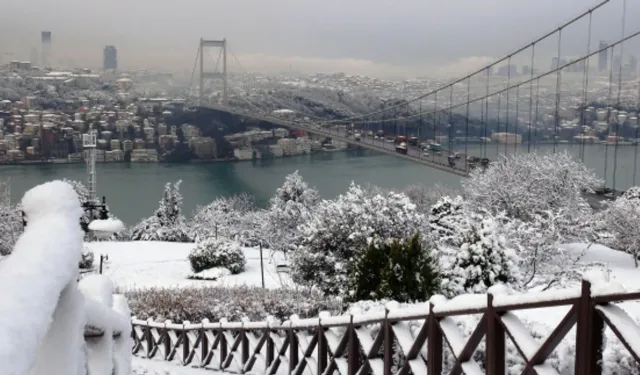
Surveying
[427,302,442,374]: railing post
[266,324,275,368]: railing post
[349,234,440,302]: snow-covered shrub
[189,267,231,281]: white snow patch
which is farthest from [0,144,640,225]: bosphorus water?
[427,302,442,374]: railing post

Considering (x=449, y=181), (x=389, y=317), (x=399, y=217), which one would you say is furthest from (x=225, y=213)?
(x=389, y=317)

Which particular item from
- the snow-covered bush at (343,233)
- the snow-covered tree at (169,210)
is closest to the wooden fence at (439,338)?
the snow-covered bush at (343,233)

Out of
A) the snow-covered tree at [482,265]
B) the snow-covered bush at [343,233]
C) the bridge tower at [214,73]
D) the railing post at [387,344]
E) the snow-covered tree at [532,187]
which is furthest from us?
the bridge tower at [214,73]

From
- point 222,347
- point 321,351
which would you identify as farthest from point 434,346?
point 222,347

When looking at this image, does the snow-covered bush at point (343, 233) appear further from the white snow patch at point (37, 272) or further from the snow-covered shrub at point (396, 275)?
the white snow patch at point (37, 272)

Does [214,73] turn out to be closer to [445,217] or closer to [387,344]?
[445,217]

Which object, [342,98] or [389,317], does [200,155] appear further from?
[389,317]

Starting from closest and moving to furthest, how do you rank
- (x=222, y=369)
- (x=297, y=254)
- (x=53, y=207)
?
(x=53, y=207) < (x=222, y=369) < (x=297, y=254)
